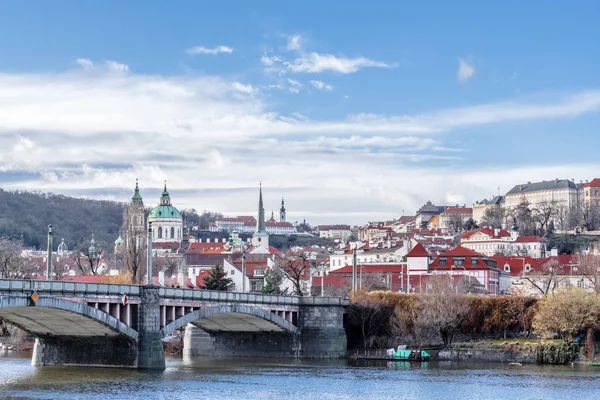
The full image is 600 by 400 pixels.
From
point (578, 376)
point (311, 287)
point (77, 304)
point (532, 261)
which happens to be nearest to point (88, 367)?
point (77, 304)

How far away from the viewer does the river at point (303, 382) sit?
59906mm

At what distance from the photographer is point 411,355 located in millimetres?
85000

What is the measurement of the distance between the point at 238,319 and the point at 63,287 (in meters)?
22.4

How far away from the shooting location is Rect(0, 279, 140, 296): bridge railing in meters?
61.2

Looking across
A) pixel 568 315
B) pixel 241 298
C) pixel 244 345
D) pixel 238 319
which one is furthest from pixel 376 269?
pixel 241 298

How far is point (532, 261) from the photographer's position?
16775 centimetres

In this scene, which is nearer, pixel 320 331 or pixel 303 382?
pixel 303 382

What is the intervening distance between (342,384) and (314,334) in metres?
22.3

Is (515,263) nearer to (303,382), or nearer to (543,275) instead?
(543,275)

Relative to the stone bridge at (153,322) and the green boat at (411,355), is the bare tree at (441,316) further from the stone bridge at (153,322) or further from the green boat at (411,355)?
the stone bridge at (153,322)

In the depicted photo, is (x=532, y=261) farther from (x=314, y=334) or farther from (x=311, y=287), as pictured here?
(x=314, y=334)

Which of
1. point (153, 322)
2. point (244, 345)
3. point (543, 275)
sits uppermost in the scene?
point (543, 275)

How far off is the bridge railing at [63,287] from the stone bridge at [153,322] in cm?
5

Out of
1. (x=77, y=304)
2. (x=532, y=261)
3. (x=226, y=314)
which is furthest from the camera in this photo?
(x=532, y=261)
